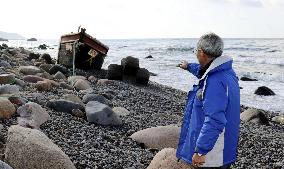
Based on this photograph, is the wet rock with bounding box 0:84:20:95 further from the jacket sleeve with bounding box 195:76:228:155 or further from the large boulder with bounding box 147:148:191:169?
the jacket sleeve with bounding box 195:76:228:155

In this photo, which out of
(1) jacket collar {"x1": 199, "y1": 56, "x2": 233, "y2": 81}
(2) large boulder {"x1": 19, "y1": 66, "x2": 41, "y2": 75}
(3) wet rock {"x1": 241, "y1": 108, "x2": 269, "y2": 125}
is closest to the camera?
(1) jacket collar {"x1": 199, "y1": 56, "x2": 233, "y2": 81}

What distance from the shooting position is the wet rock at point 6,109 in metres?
6.93

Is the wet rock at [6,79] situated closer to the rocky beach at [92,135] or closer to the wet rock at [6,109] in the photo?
the rocky beach at [92,135]

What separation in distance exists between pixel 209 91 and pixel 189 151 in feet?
2.06

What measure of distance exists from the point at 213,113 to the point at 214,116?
25 mm

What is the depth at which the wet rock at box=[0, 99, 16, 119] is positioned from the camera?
693 cm

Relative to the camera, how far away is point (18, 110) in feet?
23.7

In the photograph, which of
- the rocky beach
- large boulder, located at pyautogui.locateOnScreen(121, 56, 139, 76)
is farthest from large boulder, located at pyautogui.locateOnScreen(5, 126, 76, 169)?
large boulder, located at pyautogui.locateOnScreen(121, 56, 139, 76)

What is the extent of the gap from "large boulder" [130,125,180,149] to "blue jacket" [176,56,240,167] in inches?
132

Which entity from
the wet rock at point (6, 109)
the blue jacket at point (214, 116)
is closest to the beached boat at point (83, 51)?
the wet rock at point (6, 109)

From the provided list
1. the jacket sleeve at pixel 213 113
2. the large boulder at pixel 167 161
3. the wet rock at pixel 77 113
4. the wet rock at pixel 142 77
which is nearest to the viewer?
the jacket sleeve at pixel 213 113

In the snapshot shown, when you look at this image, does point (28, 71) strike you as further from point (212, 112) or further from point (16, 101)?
point (212, 112)

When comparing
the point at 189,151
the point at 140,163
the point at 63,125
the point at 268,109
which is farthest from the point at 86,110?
the point at 268,109

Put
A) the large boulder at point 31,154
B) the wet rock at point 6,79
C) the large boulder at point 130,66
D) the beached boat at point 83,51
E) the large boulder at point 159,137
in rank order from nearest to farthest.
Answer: the large boulder at point 31,154 → the large boulder at point 159,137 → the wet rock at point 6,79 → the large boulder at point 130,66 → the beached boat at point 83,51
